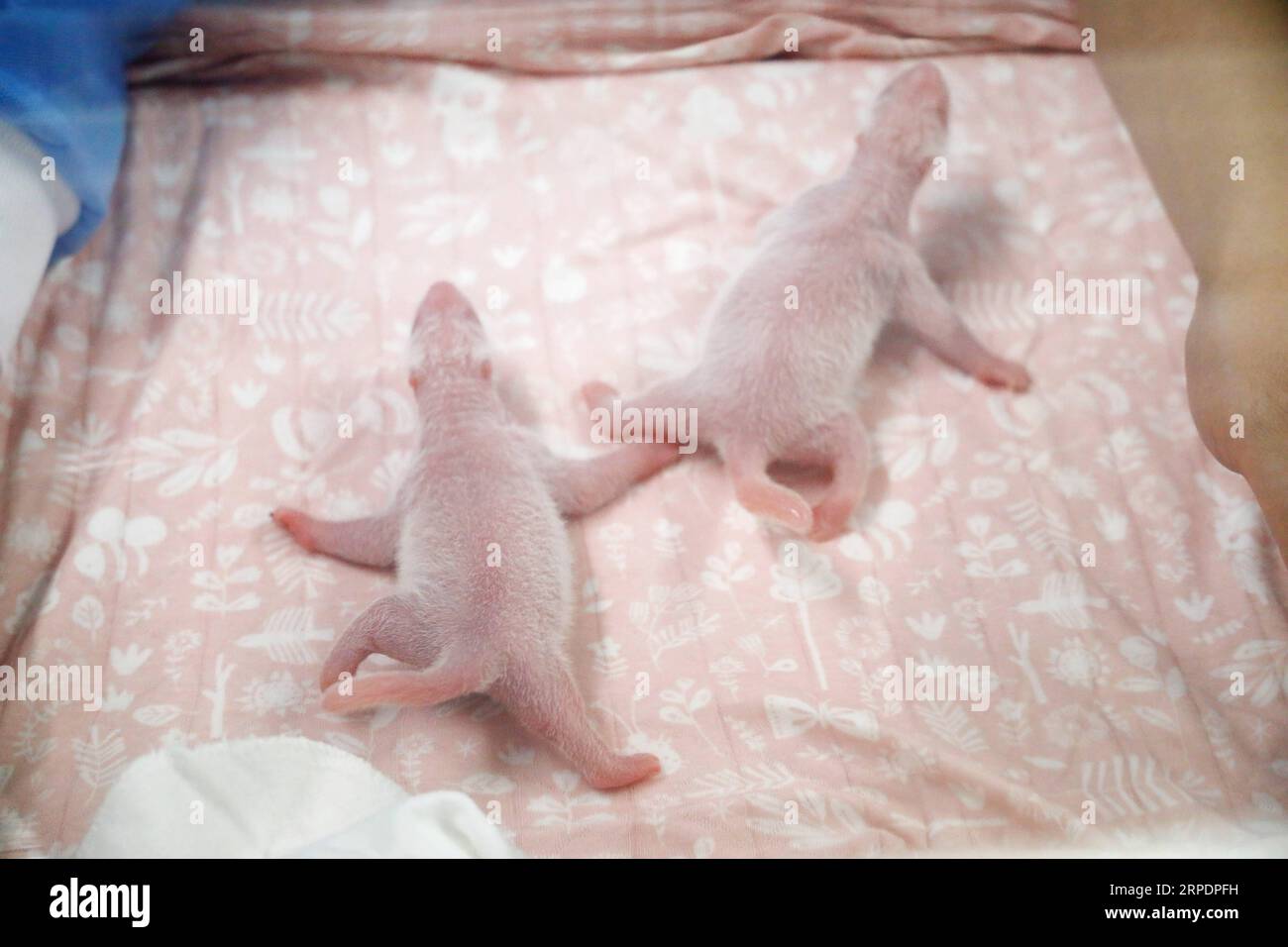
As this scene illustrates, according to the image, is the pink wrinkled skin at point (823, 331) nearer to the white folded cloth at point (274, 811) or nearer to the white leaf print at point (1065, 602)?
the white leaf print at point (1065, 602)

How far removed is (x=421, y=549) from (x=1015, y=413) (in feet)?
2.10

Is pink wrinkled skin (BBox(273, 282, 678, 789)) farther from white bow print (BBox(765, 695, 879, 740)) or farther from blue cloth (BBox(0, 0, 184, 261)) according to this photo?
blue cloth (BBox(0, 0, 184, 261))

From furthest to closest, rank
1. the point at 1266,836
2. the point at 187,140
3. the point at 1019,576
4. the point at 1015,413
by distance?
the point at 187,140
the point at 1015,413
the point at 1019,576
the point at 1266,836

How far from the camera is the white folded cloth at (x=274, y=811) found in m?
0.77

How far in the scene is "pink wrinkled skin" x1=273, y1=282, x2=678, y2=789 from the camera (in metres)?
0.85

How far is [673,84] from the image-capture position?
1.38 m

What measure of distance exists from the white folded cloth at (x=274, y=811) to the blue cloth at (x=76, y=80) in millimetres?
640

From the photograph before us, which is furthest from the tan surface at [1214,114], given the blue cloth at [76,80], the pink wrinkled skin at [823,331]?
the blue cloth at [76,80]

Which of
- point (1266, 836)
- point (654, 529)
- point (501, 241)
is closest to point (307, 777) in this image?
point (654, 529)

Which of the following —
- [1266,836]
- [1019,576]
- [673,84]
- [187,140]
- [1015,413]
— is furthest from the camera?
[673,84]

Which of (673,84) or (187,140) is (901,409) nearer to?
(673,84)

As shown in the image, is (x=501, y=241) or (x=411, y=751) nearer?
(x=411, y=751)

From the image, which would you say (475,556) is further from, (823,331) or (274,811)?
(823,331)

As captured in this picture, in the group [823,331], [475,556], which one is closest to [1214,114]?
[823,331]
